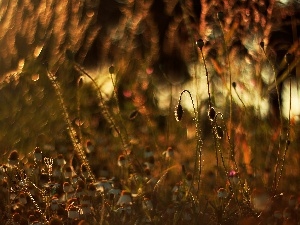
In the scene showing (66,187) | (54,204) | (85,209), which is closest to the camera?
(85,209)

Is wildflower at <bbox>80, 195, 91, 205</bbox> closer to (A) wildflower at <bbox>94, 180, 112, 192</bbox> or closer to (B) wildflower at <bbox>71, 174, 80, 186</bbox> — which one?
(A) wildflower at <bbox>94, 180, 112, 192</bbox>

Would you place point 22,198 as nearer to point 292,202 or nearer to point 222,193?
point 222,193

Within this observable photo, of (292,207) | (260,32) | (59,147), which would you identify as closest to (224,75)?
(260,32)

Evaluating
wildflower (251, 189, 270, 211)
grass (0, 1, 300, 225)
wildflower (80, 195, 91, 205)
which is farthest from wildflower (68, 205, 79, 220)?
wildflower (251, 189, 270, 211)

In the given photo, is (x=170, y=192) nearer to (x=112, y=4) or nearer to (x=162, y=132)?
(x=162, y=132)

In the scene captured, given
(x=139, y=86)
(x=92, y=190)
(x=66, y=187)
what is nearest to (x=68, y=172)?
(x=66, y=187)

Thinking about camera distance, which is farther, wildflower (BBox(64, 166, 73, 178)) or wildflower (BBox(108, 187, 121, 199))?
wildflower (BBox(64, 166, 73, 178))

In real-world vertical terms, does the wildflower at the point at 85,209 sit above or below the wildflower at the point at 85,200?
below

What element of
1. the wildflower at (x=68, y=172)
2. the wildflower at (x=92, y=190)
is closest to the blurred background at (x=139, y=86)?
the wildflower at (x=68, y=172)

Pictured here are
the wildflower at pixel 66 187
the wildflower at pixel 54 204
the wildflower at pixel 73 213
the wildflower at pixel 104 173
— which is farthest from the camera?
the wildflower at pixel 104 173

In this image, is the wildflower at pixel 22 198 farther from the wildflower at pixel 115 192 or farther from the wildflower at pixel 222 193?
the wildflower at pixel 222 193

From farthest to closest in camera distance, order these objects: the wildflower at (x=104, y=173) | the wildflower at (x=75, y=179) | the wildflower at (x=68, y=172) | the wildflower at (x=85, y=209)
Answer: the wildflower at (x=104, y=173) < the wildflower at (x=68, y=172) < the wildflower at (x=75, y=179) < the wildflower at (x=85, y=209)
